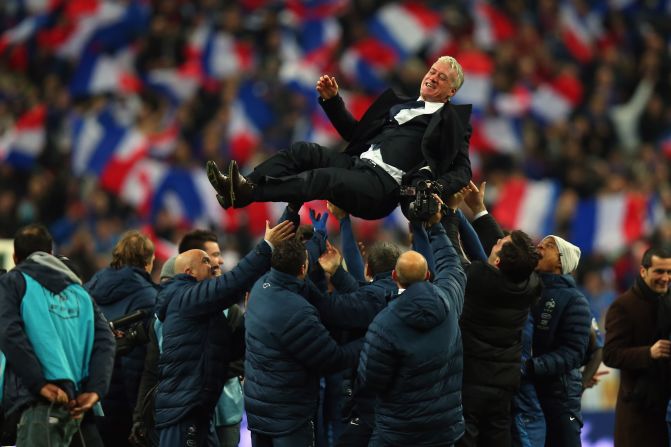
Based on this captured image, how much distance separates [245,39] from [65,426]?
433 inches

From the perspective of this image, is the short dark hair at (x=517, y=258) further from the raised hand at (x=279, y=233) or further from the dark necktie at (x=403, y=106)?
the raised hand at (x=279, y=233)

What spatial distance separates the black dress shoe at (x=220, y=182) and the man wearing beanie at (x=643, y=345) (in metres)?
2.78

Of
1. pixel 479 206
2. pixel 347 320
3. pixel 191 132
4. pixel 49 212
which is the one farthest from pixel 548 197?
pixel 347 320

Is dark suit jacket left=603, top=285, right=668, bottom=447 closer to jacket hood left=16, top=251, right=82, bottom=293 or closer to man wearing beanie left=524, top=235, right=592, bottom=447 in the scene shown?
man wearing beanie left=524, top=235, right=592, bottom=447

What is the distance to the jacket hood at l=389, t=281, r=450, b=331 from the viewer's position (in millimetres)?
6262

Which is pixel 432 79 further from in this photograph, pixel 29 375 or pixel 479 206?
pixel 29 375

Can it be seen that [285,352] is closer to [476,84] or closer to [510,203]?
→ [510,203]

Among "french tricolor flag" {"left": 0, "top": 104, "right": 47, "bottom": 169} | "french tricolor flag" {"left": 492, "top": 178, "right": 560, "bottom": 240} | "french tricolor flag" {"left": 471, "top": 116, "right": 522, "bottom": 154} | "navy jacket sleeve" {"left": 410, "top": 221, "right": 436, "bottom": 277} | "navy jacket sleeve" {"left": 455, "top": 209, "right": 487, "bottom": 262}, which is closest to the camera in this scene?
"navy jacket sleeve" {"left": 410, "top": 221, "right": 436, "bottom": 277}

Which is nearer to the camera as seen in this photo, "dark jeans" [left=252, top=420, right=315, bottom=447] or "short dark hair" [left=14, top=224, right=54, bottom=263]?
"short dark hair" [left=14, top=224, right=54, bottom=263]

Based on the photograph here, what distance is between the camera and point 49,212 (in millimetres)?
14250

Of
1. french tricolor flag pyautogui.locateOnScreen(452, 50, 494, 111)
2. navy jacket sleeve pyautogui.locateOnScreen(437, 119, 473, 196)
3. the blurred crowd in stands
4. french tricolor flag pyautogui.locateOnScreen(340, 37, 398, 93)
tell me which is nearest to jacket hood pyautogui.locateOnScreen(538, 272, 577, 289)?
navy jacket sleeve pyautogui.locateOnScreen(437, 119, 473, 196)

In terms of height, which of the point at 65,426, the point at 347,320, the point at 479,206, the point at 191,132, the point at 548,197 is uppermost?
the point at 548,197

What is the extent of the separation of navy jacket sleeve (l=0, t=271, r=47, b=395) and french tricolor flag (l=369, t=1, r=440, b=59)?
11239 mm

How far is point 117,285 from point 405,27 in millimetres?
10138
